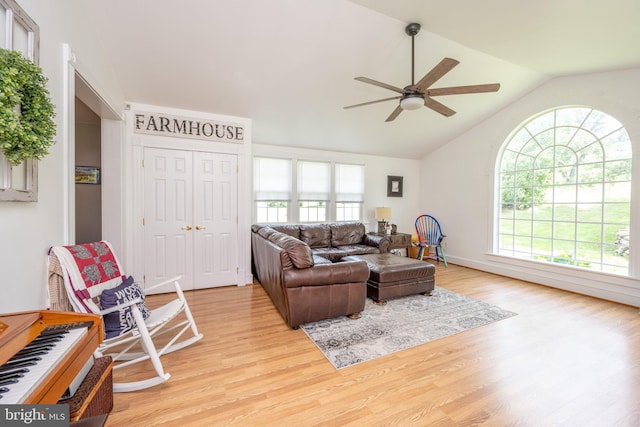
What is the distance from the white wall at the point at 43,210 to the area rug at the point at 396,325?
1983 mm

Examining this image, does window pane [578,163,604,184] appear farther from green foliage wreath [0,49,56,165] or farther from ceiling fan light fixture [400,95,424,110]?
green foliage wreath [0,49,56,165]

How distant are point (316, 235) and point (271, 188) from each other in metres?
1.25

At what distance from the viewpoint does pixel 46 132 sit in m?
1.27

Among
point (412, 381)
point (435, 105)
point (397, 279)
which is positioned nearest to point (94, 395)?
point (412, 381)

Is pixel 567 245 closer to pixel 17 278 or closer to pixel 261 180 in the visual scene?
pixel 261 180

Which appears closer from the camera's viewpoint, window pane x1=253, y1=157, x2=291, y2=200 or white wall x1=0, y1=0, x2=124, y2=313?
white wall x1=0, y1=0, x2=124, y2=313

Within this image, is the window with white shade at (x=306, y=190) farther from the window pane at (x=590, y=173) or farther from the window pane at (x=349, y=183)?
the window pane at (x=590, y=173)

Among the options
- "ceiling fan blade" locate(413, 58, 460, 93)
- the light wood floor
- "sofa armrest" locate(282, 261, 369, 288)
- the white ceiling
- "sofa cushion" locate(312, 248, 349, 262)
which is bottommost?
the light wood floor

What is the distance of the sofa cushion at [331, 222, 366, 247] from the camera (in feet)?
16.8

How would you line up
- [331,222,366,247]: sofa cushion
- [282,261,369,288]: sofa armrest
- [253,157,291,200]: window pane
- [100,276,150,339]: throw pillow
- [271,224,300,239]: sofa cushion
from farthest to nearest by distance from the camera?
[331,222,366,247]: sofa cushion < [253,157,291,200]: window pane < [271,224,300,239]: sofa cushion < [282,261,369,288]: sofa armrest < [100,276,150,339]: throw pillow

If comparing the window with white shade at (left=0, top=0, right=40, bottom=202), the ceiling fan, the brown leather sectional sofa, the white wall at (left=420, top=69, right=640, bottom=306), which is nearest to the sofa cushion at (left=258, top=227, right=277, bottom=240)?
the brown leather sectional sofa

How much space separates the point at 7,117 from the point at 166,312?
162cm

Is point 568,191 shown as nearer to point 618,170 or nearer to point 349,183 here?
point 618,170

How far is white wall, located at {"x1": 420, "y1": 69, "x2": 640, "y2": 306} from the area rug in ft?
5.43
